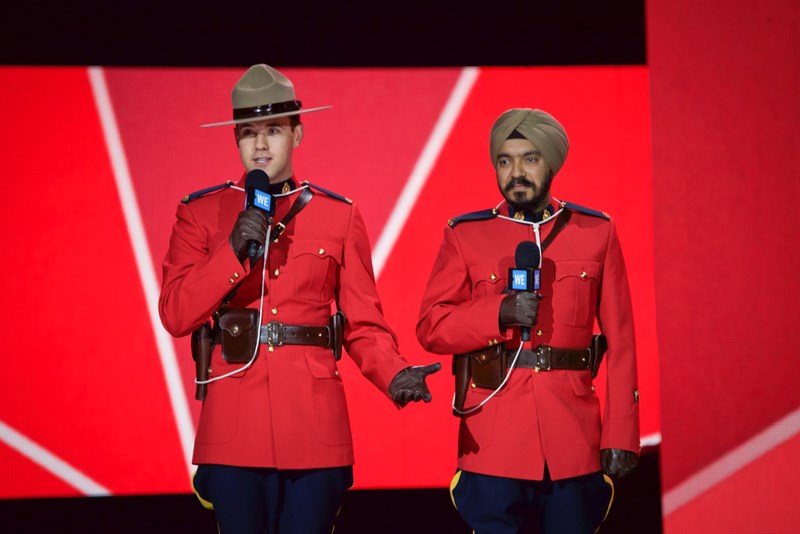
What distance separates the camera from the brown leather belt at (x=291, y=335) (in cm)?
301

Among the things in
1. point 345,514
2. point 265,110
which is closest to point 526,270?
point 265,110

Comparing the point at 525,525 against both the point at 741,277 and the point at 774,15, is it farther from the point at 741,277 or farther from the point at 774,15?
the point at 774,15

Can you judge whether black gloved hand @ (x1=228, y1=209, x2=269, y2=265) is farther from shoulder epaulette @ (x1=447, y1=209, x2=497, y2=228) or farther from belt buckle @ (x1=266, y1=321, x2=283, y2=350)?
shoulder epaulette @ (x1=447, y1=209, x2=497, y2=228)

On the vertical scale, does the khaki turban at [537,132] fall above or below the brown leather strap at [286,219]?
above

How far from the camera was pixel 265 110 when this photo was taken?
3123 millimetres

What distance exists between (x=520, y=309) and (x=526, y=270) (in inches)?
4.4

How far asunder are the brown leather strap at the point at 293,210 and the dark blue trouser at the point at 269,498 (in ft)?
2.23

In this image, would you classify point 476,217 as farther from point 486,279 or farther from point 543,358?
point 543,358

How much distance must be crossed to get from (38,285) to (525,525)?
275cm

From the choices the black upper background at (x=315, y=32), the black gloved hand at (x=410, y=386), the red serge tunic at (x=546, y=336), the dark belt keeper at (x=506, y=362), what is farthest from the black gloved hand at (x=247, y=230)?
the black upper background at (x=315, y=32)

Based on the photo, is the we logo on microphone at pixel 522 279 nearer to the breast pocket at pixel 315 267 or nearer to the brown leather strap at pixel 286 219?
the breast pocket at pixel 315 267

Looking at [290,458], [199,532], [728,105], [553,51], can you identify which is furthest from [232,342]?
[728,105]

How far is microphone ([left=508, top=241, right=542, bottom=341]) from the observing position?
3014mm

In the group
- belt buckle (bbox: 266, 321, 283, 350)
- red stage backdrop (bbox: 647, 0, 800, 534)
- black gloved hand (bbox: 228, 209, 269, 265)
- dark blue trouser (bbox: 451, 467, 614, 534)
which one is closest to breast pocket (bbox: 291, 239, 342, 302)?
belt buckle (bbox: 266, 321, 283, 350)
